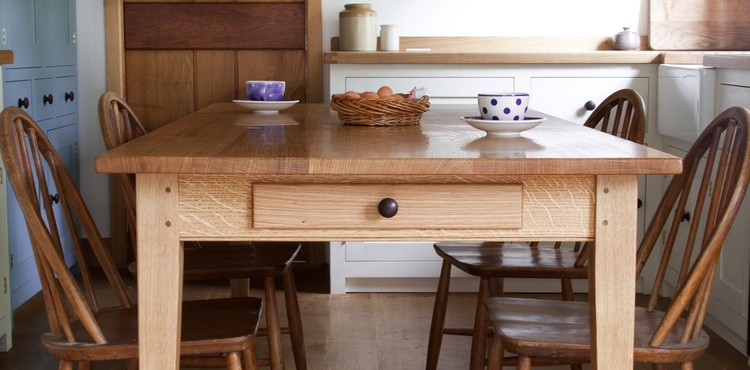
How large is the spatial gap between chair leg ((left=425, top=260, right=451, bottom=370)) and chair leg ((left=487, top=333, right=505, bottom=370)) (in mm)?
596

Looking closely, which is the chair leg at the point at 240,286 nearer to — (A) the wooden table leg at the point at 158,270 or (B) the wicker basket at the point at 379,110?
(B) the wicker basket at the point at 379,110

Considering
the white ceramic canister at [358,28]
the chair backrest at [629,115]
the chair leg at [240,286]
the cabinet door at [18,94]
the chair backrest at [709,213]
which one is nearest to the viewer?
the chair backrest at [709,213]

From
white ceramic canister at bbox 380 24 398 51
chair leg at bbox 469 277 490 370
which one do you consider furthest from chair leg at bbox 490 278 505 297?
white ceramic canister at bbox 380 24 398 51

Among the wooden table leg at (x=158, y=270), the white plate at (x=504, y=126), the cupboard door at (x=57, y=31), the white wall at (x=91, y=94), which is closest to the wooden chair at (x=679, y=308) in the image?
the white plate at (x=504, y=126)

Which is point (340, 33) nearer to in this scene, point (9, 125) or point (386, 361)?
point (386, 361)

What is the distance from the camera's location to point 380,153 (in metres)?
1.61

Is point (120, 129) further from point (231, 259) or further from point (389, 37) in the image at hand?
point (389, 37)

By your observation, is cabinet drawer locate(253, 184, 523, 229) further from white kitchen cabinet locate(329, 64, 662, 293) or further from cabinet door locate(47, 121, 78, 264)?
cabinet door locate(47, 121, 78, 264)

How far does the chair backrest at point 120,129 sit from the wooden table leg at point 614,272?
3.19 feet

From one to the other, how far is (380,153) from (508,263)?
0.87 meters

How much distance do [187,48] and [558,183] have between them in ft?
9.25

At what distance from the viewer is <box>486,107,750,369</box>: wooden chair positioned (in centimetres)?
165

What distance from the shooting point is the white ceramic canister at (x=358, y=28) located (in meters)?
3.82

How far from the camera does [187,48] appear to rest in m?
4.11
